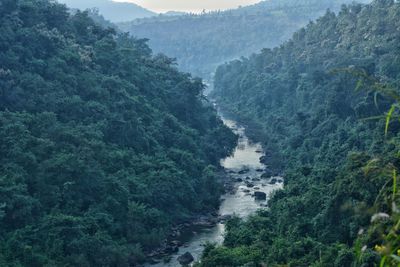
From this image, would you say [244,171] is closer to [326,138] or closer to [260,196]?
[326,138]

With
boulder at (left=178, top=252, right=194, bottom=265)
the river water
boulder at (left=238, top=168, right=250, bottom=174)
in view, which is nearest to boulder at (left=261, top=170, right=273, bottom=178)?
the river water

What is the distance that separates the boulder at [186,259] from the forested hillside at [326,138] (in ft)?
7.81

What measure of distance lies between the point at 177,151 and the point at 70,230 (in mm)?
16005

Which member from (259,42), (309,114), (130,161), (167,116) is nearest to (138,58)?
(167,116)

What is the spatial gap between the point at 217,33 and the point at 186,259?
434ft

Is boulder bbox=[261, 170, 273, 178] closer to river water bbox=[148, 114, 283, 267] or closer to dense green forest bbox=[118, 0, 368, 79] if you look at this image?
river water bbox=[148, 114, 283, 267]

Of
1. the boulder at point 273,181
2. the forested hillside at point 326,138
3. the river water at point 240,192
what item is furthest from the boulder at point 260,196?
the boulder at point 273,181

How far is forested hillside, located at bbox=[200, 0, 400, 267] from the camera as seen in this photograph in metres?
10.3

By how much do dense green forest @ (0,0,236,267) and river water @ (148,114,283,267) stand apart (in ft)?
5.12

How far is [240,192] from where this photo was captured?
44000mm

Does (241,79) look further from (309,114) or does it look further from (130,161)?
(130,161)

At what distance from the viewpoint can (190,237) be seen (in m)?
34.8

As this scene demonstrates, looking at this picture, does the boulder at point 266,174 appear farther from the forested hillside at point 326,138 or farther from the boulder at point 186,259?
the boulder at point 186,259

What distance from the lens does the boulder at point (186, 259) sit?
100.0ft
